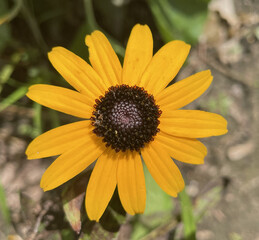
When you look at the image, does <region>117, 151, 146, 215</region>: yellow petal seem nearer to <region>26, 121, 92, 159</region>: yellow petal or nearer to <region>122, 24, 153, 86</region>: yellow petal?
<region>26, 121, 92, 159</region>: yellow petal

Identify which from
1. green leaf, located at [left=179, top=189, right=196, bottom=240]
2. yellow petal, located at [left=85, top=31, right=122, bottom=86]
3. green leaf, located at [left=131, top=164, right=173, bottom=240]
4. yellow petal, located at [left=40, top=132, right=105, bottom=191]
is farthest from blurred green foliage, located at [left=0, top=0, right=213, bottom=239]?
yellow petal, located at [left=40, top=132, right=105, bottom=191]

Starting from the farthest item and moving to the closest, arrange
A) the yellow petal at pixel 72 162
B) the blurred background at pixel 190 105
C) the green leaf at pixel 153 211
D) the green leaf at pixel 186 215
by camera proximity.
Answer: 1. the blurred background at pixel 190 105
2. the green leaf at pixel 153 211
3. the green leaf at pixel 186 215
4. the yellow petal at pixel 72 162

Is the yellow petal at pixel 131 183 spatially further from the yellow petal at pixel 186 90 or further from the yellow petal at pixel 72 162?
the yellow petal at pixel 186 90

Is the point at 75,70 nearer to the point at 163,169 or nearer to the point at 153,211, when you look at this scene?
the point at 163,169

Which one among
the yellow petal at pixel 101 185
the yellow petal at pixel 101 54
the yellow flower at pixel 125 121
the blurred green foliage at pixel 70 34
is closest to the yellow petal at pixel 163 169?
the yellow flower at pixel 125 121

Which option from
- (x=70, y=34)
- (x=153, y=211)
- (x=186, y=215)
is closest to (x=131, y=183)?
(x=186, y=215)

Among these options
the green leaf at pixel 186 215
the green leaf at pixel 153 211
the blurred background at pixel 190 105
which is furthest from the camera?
the blurred background at pixel 190 105

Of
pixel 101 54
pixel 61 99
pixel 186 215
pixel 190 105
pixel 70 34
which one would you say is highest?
pixel 101 54
